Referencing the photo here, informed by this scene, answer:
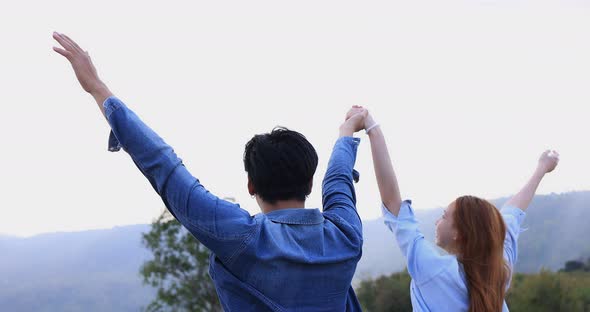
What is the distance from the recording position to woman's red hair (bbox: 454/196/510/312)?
2.21m

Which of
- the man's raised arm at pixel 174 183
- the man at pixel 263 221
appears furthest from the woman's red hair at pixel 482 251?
the man's raised arm at pixel 174 183

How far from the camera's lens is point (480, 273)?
223cm

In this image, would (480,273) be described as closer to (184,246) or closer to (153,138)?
(153,138)

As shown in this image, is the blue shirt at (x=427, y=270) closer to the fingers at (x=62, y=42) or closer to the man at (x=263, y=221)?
the man at (x=263, y=221)

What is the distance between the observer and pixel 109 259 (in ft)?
97.8

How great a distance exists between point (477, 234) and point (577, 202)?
80.8 ft

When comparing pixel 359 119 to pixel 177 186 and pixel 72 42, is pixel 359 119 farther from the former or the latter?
pixel 72 42

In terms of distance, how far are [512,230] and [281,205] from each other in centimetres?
140

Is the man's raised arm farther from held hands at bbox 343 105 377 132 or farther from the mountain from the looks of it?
the mountain

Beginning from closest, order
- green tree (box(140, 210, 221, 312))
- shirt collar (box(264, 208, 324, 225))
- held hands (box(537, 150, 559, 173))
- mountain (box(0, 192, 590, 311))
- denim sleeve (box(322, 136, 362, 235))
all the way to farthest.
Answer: shirt collar (box(264, 208, 324, 225))
denim sleeve (box(322, 136, 362, 235))
held hands (box(537, 150, 559, 173))
green tree (box(140, 210, 221, 312))
mountain (box(0, 192, 590, 311))

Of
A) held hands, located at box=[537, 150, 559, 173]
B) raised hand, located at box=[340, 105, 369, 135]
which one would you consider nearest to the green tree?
held hands, located at box=[537, 150, 559, 173]

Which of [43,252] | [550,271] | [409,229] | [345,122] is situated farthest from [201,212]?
[43,252]

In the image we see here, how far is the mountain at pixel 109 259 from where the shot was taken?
2086cm

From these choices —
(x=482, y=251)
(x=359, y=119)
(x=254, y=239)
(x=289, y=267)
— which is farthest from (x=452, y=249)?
(x=254, y=239)
